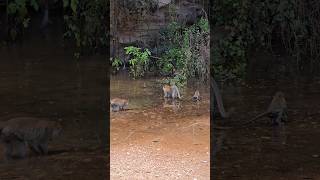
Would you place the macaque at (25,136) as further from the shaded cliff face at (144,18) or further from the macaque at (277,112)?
the shaded cliff face at (144,18)

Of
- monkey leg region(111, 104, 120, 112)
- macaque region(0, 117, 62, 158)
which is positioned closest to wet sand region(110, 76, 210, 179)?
monkey leg region(111, 104, 120, 112)

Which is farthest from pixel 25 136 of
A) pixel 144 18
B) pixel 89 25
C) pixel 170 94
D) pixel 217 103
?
pixel 89 25

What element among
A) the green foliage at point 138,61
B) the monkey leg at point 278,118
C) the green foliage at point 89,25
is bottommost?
the monkey leg at point 278,118

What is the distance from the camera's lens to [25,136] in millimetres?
5609

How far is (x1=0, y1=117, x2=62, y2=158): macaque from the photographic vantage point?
5605mm

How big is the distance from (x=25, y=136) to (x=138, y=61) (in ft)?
12.8

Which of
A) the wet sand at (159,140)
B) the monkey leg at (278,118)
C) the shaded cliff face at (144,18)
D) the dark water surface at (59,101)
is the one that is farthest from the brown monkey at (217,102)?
the shaded cliff face at (144,18)

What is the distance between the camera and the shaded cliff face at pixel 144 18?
975cm

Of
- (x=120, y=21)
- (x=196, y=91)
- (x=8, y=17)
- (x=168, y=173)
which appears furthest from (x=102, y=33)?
(x=168, y=173)

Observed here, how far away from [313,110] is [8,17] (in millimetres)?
5632

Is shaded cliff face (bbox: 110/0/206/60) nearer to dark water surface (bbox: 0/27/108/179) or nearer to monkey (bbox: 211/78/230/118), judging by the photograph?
dark water surface (bbox: 0/27/108/179)

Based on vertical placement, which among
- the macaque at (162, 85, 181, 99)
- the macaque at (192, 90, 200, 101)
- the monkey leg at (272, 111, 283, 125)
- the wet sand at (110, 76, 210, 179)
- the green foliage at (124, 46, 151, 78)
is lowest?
the wet sand at (110, 76, 210, 179)

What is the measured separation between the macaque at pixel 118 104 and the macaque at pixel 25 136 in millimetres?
1621

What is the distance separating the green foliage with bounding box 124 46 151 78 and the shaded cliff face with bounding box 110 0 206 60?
0.26 metres
